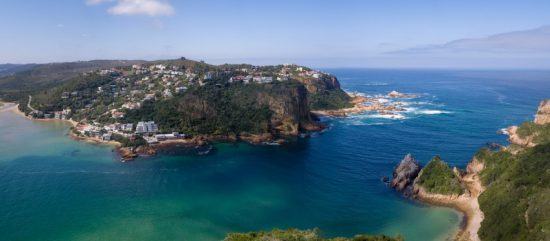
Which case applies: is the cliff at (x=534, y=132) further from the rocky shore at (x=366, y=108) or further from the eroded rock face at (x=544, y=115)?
the rocky shore at (x=366, y=108)

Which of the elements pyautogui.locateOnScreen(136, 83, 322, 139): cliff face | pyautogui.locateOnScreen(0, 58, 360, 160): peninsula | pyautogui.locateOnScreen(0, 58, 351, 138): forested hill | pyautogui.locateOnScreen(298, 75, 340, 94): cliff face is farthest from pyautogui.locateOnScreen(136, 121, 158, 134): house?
pyautogui.locateOnScreen(298, 75, 340, 94): cliff face

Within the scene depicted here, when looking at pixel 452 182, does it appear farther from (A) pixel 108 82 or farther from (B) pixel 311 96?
(A) pixel 108 82

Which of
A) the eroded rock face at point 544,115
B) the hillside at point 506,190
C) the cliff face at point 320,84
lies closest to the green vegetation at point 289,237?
the hillside at point 506,190

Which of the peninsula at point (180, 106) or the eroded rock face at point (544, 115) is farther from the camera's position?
the peninsula at point (180, 106)

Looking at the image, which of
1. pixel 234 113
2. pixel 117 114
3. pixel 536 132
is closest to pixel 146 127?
pixel 117 114

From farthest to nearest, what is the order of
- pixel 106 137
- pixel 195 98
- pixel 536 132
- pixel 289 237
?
1. pixel 195 98
2. pixel 106 137
3. pixel 536 132
4. pixel 289 237

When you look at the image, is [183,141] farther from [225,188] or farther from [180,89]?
[225,188]
